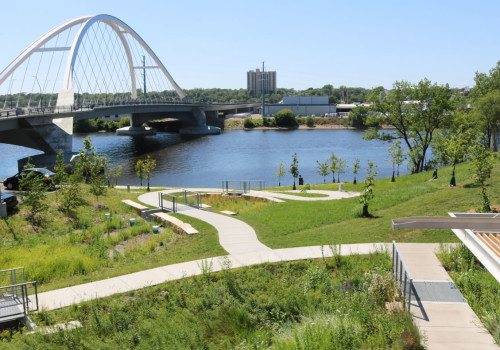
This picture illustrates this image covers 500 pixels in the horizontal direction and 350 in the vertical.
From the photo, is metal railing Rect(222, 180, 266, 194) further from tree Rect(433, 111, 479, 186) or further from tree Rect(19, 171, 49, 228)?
tree Rect(433, 111, 479, 186)

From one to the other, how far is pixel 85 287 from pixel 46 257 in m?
4.03

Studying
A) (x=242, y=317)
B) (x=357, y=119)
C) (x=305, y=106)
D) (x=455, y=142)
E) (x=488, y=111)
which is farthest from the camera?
(x=305, y=106)

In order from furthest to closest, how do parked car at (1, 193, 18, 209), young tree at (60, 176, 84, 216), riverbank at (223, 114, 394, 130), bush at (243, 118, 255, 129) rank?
bush at (243, 118, 255, 129), riverbank at (223, 114, 394, 130), young tree at (60, 176, 84, 216), parked car at (1, 193, 18, 209)

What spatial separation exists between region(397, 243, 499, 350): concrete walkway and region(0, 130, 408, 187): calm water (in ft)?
127

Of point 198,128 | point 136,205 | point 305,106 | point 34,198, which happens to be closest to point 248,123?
point 198,128

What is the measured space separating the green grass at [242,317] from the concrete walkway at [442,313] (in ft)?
2.13

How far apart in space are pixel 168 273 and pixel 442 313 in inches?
279

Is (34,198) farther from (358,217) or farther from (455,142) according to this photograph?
(455,142)

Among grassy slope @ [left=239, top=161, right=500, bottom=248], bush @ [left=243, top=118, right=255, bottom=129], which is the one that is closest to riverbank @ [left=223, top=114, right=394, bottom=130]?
bush @ [left=243, top=118, right=255, bottom=129]

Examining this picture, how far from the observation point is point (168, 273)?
13094 millimetres

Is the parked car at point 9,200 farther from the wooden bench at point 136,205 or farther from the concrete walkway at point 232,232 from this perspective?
the concrete walkway at point 232,232

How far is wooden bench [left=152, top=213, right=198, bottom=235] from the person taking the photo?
1866cm

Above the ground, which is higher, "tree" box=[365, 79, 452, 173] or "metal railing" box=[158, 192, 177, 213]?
"tree" box=[365, 79, 452, 173]

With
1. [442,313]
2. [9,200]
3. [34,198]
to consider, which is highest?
[34,198]
